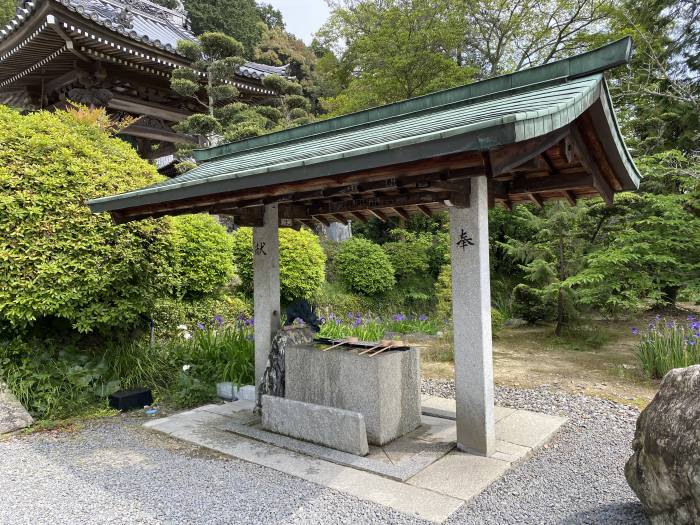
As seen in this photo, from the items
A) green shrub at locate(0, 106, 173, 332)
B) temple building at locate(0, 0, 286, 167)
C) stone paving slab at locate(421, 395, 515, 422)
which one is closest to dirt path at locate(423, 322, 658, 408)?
stone paving slab at locate(421, 395, 515, 422)

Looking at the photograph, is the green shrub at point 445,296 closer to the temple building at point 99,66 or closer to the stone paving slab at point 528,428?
the stone paving slab at point 528,428

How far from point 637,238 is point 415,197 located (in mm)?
4841

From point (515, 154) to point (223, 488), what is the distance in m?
2.87

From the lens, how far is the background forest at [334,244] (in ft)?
16.4

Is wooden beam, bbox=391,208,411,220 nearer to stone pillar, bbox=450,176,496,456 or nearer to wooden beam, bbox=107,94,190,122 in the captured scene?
stone pillar, bbox=450,176,496,456

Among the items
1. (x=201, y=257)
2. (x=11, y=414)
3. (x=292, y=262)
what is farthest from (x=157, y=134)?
(x=11, y=414)

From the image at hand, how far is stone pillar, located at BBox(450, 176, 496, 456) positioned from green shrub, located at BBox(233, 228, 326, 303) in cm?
549

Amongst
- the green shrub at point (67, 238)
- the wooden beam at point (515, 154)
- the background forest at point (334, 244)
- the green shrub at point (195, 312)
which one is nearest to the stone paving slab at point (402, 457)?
the background forest at point (334, 244)

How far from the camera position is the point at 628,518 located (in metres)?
2.65

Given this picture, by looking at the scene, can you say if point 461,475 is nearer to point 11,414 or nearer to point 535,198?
point 535,198

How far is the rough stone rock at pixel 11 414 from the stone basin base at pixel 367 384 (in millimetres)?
2678

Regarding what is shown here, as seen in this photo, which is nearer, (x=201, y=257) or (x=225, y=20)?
(x=201, y=257)

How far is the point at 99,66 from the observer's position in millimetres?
9945

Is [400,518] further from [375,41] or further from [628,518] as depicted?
[375,41]
